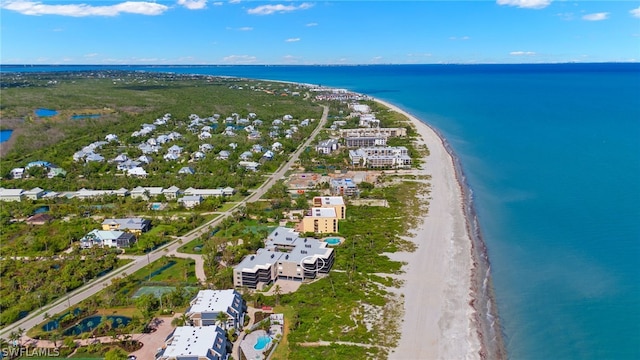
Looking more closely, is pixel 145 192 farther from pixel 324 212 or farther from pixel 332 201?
pixel 324 212

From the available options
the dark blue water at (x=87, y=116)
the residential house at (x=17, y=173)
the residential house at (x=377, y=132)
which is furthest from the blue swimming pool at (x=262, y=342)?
the dark blue water at (x=87, y=116)

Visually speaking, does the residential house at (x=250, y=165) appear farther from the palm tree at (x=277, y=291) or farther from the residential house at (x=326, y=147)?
the palm tree at (x=277, y=291)

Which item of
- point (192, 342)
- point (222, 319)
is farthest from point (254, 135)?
point (192, 342)

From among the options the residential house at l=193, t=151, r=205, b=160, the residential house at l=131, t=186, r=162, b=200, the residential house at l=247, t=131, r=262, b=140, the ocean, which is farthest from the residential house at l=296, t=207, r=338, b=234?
the residential house at l=247, t=131, r=262, b=140

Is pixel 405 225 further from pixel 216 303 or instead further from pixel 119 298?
pixel 119 298

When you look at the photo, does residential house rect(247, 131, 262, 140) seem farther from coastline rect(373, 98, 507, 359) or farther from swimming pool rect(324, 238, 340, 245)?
swimming pool rect(324, 238, 340, 245)

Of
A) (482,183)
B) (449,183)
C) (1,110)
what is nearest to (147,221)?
(449,183)

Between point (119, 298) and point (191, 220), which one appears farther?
point (191, 220)
